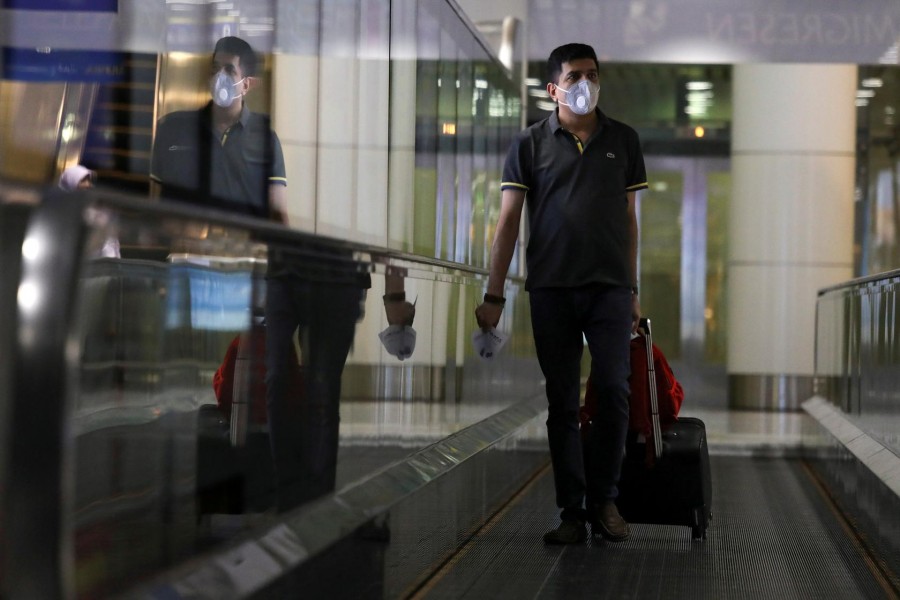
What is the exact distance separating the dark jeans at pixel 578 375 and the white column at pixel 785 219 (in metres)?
8.40

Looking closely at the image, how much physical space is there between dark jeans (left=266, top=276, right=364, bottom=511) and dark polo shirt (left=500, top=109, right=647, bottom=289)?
1616mm

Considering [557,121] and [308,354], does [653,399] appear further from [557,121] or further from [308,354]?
[308,354]

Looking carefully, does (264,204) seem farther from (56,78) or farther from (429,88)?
(429,88)

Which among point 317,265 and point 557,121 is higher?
point 557,121

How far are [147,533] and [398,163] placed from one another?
307 cm

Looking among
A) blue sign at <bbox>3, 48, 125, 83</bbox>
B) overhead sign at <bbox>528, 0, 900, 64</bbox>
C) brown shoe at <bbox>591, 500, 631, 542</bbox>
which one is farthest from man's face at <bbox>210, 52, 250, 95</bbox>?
overhead sign at <bbox>528, 0, 900, 64</bbox>

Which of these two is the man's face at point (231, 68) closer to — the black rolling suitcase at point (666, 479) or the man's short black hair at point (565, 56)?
the man's short black hair at point (565, 56)

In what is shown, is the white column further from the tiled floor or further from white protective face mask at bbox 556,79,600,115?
white protective face mask at bbox 556,79,600,115

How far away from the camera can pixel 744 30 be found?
925 cm

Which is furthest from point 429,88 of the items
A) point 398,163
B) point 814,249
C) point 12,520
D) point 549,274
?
point 814,249

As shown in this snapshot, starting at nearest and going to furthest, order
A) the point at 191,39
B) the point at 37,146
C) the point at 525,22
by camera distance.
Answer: the point at 191,39, the point at 37,146, the point at 525,22

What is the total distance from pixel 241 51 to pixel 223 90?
0.50 ft

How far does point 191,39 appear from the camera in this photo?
4.35 metres

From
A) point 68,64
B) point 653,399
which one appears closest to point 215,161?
point 68,64
